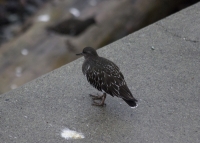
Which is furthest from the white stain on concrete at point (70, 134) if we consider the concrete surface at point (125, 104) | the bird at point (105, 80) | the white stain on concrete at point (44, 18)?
the white stain on concrete at point (44, 18)

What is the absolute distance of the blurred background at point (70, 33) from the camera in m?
6.79

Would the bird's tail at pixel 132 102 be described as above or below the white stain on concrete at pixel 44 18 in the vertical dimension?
above

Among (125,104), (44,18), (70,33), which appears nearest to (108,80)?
(125,104)

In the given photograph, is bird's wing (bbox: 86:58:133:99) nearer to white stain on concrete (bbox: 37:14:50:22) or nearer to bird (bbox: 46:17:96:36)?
bird (bbox: 46:17:96:36)

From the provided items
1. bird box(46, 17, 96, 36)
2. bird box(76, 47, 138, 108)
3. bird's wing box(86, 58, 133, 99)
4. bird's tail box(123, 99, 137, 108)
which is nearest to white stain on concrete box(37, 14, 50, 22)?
bird box(46, 17, 96, 36)

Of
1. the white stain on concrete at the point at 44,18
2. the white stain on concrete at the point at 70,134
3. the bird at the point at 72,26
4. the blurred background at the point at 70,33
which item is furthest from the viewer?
the white stain on concrete at the point at 44,18

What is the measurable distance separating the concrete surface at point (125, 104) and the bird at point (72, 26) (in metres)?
2.34

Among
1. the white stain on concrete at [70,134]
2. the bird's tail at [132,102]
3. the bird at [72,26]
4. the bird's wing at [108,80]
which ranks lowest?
the bird at [72,26]

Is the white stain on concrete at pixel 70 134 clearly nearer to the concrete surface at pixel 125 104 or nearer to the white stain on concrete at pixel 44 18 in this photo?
the concrete surface at pixel 125 104

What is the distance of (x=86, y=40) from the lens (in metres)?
6.89

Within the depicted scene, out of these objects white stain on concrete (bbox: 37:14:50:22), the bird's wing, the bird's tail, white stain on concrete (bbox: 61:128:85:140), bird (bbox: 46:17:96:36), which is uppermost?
the bird's wing

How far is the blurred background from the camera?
22.3 ft

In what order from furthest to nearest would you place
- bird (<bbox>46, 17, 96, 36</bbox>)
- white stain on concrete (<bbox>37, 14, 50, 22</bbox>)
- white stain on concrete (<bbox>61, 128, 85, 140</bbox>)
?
1. white stain on concrete (<bbox>37, 14, 50, 22</bbox>)
2. bird (<bbox>46, 17, 96, 36</bbox>)
3. white stain on concrete (<bbox>61, 128, 85, 140</bbox>)

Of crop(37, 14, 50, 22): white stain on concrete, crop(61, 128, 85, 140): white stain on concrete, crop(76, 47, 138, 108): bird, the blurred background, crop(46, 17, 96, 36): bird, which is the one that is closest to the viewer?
crop(61, 128, 85, 140): white stain on concrete
